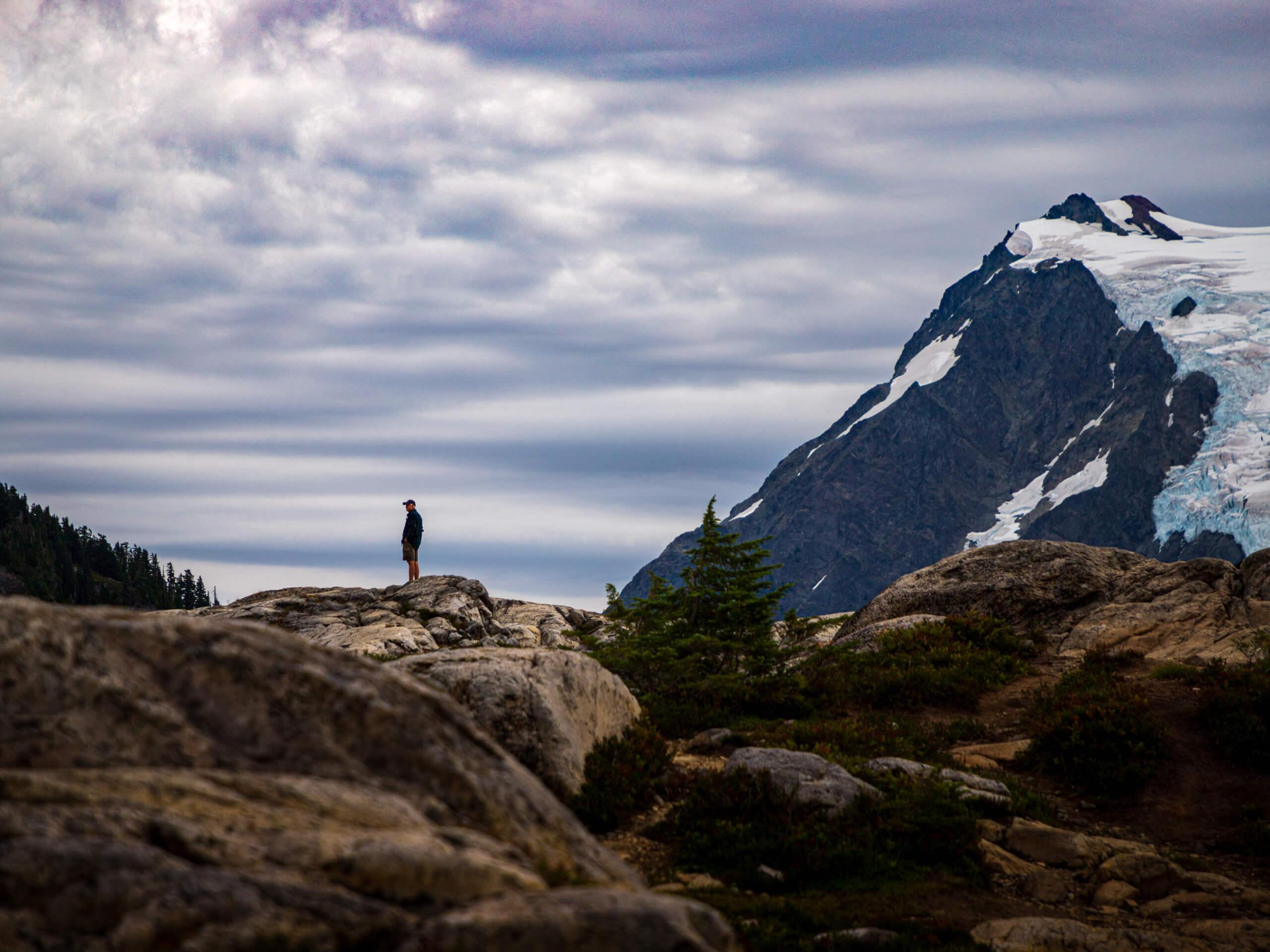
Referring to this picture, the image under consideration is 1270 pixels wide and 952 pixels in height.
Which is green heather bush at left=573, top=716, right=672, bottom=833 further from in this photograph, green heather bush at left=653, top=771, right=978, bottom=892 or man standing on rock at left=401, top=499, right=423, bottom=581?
man standing on rock at left=401, top=499, right=423, bottom=581

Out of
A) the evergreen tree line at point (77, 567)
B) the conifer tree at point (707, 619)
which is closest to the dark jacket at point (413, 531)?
the conifer tree at point (707, 619)

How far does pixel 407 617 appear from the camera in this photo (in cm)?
3356

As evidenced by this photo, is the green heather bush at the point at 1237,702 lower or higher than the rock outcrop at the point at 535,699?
lower

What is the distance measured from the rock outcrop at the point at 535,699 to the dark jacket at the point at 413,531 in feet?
77.2

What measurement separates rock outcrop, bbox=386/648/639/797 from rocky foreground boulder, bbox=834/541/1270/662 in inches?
540

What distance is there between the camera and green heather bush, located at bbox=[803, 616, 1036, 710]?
69.2 ft

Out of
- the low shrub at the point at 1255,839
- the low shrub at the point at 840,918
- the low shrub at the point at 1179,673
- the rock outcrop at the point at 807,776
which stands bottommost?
the low shrub at the point at 1255,839

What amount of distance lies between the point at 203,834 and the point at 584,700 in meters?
8.98

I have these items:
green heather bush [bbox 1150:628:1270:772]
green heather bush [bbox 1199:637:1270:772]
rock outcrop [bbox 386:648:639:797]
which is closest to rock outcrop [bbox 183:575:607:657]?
rock outcrop [bbox 386:648:639:797]

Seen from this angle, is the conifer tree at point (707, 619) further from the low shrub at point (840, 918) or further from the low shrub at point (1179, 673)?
the low shrub at point (840, 918)

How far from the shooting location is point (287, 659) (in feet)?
20.7

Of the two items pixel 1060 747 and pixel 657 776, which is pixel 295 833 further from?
pixel 1060 747

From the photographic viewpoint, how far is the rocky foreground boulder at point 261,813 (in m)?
4.68

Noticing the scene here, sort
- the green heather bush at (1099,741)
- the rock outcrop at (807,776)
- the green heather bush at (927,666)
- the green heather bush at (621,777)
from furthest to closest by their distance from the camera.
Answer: the green heather bush at (927,666) < the green heather bush at (1099,741) < the rock outcrop at (807,776) < the green heather bush at (621,777)
